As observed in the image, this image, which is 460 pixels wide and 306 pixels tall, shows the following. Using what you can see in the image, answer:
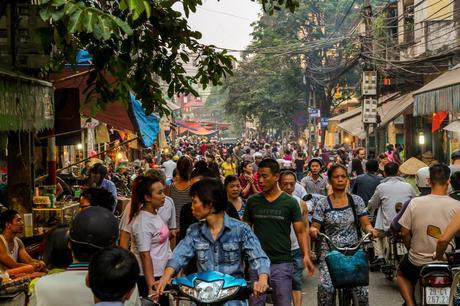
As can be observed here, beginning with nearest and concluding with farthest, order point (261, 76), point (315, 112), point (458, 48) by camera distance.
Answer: point (458, 48) < point (315, 112) < point (261, 76)

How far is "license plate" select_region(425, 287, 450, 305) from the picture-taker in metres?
6.14

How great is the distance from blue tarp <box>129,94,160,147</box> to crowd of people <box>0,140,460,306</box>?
1.88 m

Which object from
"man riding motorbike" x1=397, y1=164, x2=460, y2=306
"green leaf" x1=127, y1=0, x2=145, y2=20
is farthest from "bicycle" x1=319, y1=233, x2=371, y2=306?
"green leaf" x1=127, y1=0, x2=145, y2=20

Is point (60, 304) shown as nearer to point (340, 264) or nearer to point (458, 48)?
point (340, 264)

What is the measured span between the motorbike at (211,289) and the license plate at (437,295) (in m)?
2.25

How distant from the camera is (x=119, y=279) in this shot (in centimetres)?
329

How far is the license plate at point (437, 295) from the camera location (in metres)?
6.14

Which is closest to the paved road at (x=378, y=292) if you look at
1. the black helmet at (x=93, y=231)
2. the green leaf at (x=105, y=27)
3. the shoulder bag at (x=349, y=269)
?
the shoulder bag at (x=349, y=269)

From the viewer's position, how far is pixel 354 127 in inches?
1184

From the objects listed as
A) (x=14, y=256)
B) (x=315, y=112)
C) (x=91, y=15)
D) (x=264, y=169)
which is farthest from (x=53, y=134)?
(x=315, y=112)

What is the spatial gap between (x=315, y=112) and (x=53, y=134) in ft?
93.2

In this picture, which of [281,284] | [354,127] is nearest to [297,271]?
[281,284]

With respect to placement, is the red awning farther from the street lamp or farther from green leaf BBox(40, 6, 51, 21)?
the street lamp

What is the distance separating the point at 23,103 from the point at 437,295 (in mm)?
4132
